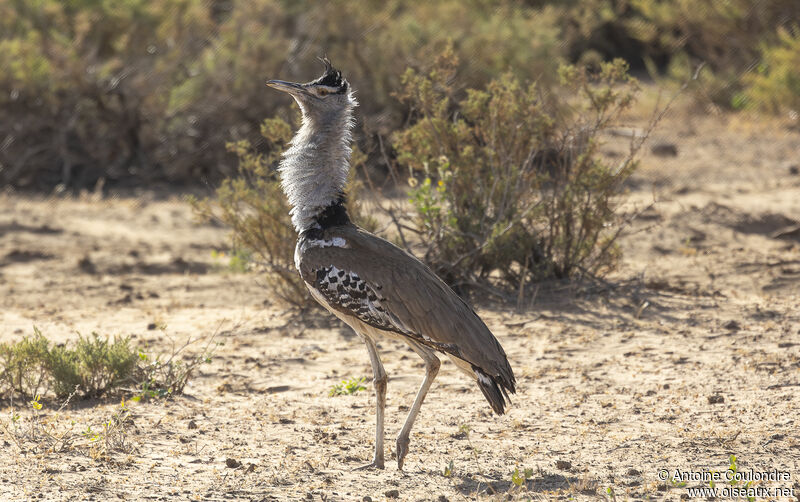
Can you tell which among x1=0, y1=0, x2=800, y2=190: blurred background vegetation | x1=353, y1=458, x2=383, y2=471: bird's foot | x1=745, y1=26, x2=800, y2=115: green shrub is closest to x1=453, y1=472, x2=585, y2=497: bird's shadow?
x1=353, y1=458, x2=383, y2=471: bird's foot

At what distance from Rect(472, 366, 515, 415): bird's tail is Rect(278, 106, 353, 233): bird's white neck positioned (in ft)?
3.31

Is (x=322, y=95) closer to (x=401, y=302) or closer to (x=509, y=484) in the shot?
(x=401, y=302)

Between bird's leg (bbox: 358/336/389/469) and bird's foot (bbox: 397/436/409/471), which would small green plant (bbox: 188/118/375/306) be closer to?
bird's leg (bbox: 358/336/389/469)

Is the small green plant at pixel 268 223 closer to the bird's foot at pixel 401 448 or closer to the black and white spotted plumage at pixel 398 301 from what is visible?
the black and white spotted plumage at pixel 398 301

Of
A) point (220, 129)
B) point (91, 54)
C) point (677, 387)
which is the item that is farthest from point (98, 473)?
point (91, 54)

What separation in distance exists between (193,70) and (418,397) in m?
7.45

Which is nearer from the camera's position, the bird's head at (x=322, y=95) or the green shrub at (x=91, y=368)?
the bird's head at (x=322, y=95)

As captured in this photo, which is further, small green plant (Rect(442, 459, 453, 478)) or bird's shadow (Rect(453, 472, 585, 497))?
small green plant (Rect(442, 459, 453, 478))

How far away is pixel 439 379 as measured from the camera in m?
5.32

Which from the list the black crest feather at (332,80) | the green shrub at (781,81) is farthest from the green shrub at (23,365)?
the green shrub at (781,81)

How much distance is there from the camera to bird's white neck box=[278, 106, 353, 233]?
4301mm

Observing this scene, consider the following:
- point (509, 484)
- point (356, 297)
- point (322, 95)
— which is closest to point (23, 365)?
point (356, 297)

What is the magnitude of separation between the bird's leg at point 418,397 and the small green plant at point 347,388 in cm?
65

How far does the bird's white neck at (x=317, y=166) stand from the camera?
169 inches
